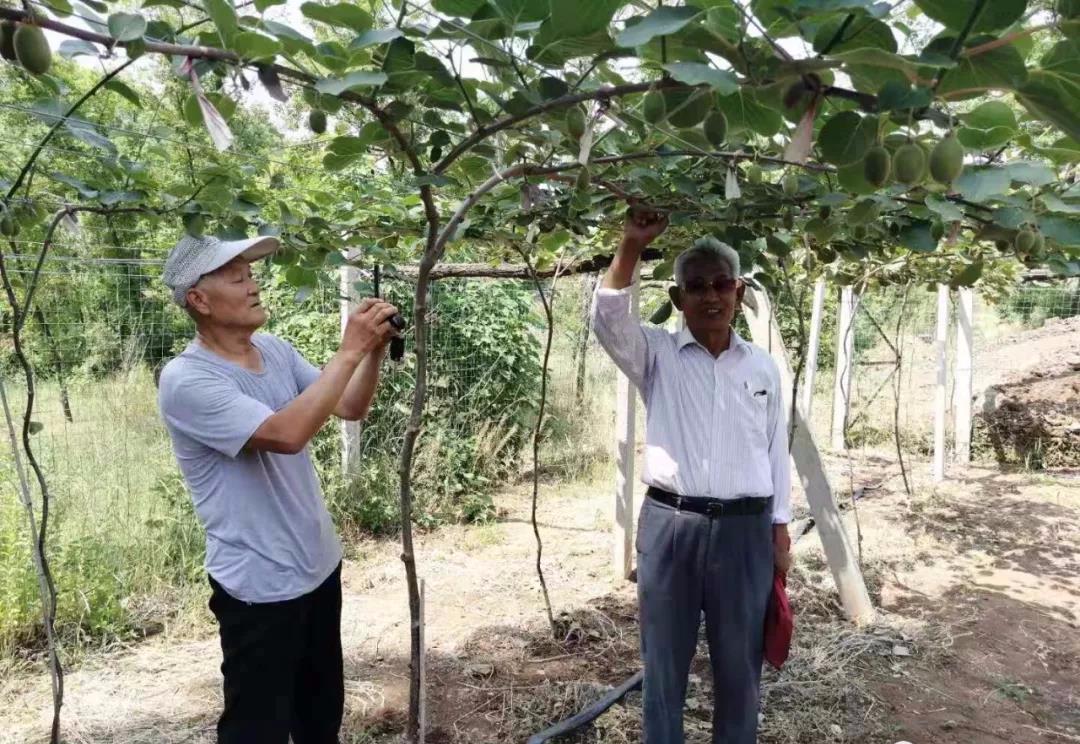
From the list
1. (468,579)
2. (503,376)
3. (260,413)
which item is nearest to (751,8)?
(260,413)

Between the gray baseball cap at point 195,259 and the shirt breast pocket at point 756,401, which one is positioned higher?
the gray baseball cap at point 195,259

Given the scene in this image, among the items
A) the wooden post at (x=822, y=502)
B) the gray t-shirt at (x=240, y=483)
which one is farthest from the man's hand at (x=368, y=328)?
the wooden post at (x=822, y=502)

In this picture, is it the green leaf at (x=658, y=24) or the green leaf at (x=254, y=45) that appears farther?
the green leaf at (x=254, y=45)

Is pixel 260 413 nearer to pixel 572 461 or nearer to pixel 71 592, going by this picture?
pixel 71 592

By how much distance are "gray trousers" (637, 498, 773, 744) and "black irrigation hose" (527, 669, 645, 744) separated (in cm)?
38

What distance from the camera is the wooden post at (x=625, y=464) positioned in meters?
3.62

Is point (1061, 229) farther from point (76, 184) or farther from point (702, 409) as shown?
point (76, 184)

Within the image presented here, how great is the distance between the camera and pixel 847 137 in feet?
2.48

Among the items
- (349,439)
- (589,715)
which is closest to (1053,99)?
(589,715)

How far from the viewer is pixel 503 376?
5.77 meters

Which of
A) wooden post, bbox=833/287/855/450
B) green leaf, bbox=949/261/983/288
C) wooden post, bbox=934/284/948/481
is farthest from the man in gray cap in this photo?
wooden post, bbox=934/284/948/481

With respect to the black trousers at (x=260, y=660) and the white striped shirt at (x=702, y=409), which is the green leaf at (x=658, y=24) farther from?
the black trousers at (x=260, y=660)

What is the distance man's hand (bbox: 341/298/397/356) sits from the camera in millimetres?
1548

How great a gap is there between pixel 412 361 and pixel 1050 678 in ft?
13.5
